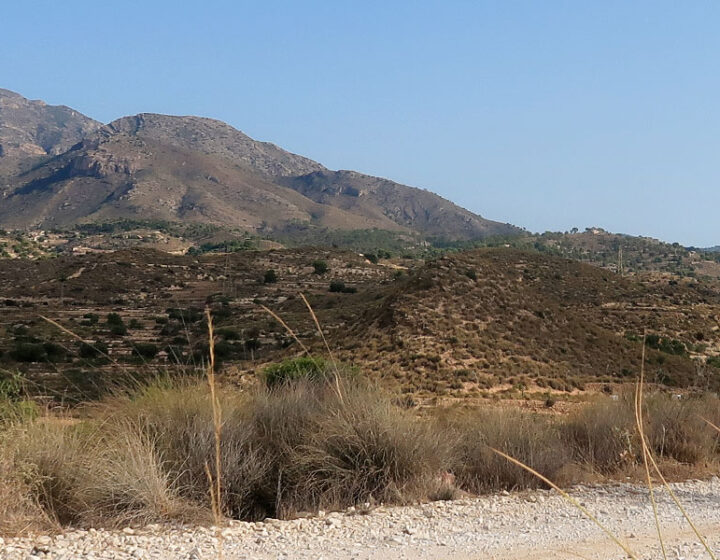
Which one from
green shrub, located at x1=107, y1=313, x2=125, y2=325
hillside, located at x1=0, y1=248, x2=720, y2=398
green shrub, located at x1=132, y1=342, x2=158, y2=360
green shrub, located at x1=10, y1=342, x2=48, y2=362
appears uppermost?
hillside, located at x1=0, y1=248, x2=720, y2=398

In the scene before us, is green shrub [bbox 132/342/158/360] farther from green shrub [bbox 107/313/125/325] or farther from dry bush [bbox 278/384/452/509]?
dry bush [bbox 278/384/452/509]

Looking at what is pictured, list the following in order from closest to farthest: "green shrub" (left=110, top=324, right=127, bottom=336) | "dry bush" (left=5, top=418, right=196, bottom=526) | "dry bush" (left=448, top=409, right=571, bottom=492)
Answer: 1. "dry bush" (left=5, top=418, right=196, bottom=526)
2. "dry bush" (left=448, top=409, right=571, bottom=492)
3. "green shrub" (left=110, top=324, right=127, bottom=336)

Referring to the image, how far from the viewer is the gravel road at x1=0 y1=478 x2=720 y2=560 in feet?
19.4

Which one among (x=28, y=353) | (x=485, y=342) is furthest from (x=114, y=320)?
(x=485, y=342)

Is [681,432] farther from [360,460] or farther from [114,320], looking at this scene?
[114,320]

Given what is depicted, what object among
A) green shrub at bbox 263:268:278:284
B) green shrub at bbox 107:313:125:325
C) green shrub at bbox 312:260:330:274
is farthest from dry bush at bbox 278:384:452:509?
green shrub at bbox 312:260:330:274

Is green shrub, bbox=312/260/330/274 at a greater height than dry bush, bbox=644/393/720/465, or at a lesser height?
greater

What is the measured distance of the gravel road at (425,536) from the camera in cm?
590

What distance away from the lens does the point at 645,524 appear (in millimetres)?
7168

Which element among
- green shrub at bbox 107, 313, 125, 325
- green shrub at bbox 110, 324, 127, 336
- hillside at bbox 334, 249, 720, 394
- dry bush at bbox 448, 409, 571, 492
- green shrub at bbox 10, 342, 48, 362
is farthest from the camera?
green shrub at bbox 107, 313, 125, 325

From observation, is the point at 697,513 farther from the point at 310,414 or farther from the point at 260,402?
the point at 260,402

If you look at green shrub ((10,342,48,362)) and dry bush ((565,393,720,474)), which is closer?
dry bush ((565,393,720,474))

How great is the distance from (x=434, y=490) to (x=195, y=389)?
3134mm

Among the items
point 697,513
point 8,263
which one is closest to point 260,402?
point 697,513
